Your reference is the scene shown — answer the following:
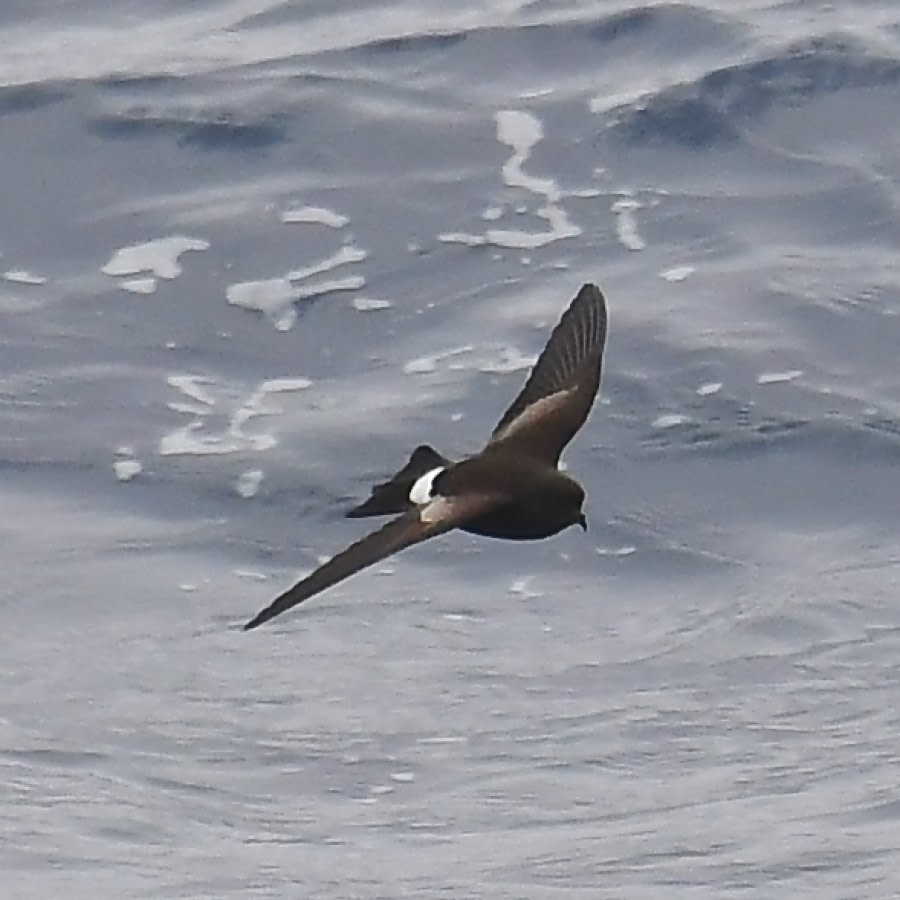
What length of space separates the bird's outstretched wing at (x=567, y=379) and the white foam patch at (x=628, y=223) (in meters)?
4.20

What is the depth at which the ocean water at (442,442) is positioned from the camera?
8.41 m

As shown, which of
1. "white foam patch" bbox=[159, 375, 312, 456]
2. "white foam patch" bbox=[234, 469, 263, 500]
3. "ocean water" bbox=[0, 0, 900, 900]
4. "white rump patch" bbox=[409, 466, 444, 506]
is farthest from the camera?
"white foam patch" bbox=[159, 375, 312, 456]

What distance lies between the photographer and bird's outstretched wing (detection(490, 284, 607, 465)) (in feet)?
23.8

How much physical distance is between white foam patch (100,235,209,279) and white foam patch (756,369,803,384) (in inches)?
89.6

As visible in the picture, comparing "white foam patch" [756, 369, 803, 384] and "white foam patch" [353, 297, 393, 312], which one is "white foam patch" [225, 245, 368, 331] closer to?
"white foam patch" [353, 297, 393, 312]

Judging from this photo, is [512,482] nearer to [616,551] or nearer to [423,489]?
[423,489]

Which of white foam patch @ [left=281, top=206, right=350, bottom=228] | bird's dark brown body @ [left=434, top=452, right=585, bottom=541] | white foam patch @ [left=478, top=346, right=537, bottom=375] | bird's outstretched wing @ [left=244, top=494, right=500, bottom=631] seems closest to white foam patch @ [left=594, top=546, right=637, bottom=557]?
white foam patch @ [left=478, top=346, right=537, bottom=375]

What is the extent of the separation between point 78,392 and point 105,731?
85.2 inches

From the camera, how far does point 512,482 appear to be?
6.54 meters

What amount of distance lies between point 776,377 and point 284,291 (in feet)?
6.08

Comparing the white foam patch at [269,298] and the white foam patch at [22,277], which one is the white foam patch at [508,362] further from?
the white foam patch at [22,277]

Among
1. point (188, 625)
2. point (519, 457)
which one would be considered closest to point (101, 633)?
point (188, 625)

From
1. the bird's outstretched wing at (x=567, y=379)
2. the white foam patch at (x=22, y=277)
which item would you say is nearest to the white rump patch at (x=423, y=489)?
the bird's outstretched wing at (x=567, y=379)

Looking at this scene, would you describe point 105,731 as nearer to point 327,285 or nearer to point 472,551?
point 472,551
